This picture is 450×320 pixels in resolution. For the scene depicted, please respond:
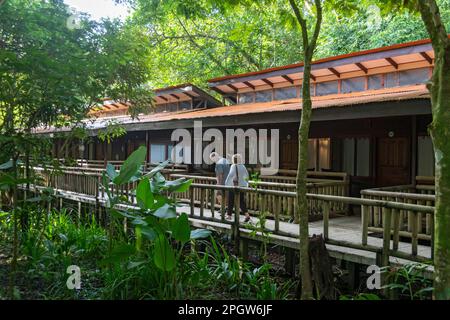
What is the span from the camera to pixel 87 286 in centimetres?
542

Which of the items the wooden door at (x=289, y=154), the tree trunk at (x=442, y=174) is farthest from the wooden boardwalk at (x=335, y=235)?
the wooden door at (x=289, y=154)

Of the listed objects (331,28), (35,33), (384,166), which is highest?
(331,28)

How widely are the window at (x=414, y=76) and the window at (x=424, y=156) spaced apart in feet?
7.50

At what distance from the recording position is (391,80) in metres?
12.3

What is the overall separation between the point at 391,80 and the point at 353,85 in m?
1.23

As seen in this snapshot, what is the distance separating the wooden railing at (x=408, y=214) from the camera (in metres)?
5.96

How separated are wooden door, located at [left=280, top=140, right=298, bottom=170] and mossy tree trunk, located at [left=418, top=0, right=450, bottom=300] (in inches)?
378

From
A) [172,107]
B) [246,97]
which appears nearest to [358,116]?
[246,97]

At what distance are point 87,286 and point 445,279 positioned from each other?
4.10 metres

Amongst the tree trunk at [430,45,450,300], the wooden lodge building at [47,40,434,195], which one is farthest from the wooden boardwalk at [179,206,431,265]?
the tree trunk at [430,45,450,300]

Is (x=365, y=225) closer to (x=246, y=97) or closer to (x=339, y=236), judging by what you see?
(x=339, y=236)

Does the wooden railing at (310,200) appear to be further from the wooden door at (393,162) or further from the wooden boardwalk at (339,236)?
the wooden door at (393,162)
